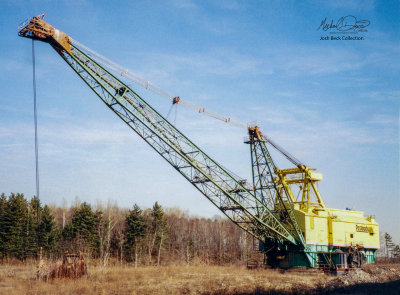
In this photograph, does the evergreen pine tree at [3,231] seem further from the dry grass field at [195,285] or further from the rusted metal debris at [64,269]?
the rusted metal debris at [64,269]

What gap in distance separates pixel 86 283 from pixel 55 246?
2464 centimetres

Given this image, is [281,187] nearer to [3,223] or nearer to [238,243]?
[3,223]

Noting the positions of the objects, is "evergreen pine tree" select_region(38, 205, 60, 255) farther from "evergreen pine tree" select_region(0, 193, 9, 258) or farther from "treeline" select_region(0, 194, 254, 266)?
"evergreen pine tree" select_region(0, 193, 9, 258)

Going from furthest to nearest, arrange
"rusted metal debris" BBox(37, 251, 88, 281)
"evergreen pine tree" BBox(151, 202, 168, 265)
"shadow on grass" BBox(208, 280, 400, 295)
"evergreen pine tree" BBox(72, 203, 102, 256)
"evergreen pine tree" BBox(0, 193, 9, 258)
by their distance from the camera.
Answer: "evergreen pine tree" BBox(151, 202, 168, 265), "evergreen pine tree" BBox(72, 203, 102, 256), "evergreen pine tree" BBox(0, 193, 9, 258), "rusted metal debris" BBox(37, 251, 88, 281), "shadow on grass" BBox(208, 280, 400, 295)

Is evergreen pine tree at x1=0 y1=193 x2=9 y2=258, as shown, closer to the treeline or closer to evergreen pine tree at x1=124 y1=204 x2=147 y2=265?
the treeline

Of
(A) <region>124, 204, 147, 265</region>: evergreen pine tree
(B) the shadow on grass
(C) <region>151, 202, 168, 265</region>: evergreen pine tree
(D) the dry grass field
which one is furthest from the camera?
(C) <region>151, 202, 168, 265</region>: evergreen pine tree

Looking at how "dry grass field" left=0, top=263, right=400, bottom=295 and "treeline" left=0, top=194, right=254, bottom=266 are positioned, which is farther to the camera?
"treeline" left=0, top=194, right=254, bottom=266

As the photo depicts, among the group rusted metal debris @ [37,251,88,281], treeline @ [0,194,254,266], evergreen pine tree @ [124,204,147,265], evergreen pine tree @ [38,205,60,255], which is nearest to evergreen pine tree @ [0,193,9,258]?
treeline @ [0,194,254,266]

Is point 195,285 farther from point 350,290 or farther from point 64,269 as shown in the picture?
point 350,290

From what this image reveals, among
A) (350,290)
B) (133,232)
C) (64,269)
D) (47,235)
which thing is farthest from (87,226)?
(350,290)

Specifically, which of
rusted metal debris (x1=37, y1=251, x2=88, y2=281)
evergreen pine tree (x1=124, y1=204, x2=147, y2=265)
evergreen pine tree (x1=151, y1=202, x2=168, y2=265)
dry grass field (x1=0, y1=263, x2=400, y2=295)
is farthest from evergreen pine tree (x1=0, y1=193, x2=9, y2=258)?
rusted metal debris (x1=37, y1=251, x2=88, y2=281)

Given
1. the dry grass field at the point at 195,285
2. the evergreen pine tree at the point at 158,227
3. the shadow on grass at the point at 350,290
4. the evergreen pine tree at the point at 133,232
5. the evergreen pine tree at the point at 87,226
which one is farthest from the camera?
the evergreen pine tree at the point at 158,227

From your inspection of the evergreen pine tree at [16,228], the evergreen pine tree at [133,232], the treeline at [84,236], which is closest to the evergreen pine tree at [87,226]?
the treeline at [84,236]

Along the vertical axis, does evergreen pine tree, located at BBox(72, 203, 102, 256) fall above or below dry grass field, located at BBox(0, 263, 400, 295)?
above
